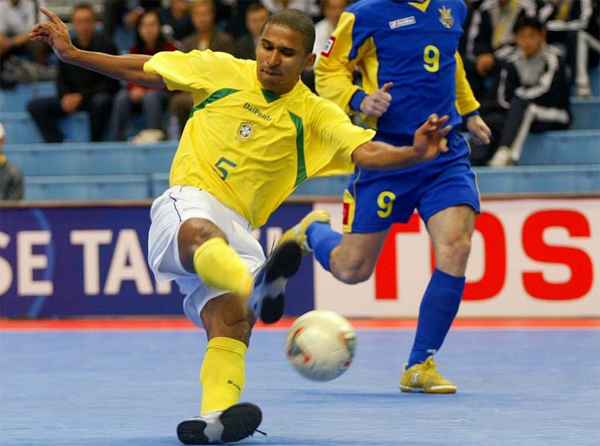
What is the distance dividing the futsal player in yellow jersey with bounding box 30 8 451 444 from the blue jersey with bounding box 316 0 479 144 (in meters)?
1.19

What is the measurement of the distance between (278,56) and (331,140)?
425mm

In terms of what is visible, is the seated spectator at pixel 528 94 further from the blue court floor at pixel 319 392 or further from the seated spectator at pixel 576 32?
the blue court floor at pixel 319 392

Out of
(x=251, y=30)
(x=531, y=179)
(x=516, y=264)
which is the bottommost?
(x=516, y=264)

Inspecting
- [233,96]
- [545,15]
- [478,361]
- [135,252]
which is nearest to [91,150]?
[135,252]

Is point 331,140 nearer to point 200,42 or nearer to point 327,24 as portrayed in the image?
point 327,24

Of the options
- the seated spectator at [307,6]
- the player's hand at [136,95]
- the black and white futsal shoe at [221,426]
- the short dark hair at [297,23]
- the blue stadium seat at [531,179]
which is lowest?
the blue stadium seat at [531,179]

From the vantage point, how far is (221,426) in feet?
15.6

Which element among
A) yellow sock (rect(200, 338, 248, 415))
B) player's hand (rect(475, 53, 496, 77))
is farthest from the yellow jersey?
player's hand (rect(475, 53, 496, 77))

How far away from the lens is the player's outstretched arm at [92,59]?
5305mm

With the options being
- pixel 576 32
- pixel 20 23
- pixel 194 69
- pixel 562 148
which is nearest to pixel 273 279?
pixel 194 69

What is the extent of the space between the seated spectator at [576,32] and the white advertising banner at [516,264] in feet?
7.98

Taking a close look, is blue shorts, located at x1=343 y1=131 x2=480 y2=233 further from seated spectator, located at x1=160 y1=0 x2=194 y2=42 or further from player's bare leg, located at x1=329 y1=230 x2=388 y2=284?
seated spectator, located at x1=160 y1=0 x2=194 y2=42

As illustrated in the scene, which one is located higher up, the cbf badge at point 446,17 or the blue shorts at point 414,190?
the cbf badge at point 446,17

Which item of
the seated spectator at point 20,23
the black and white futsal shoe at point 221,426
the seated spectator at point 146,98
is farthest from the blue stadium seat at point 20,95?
the black and white futsal shoe at point 221,426
